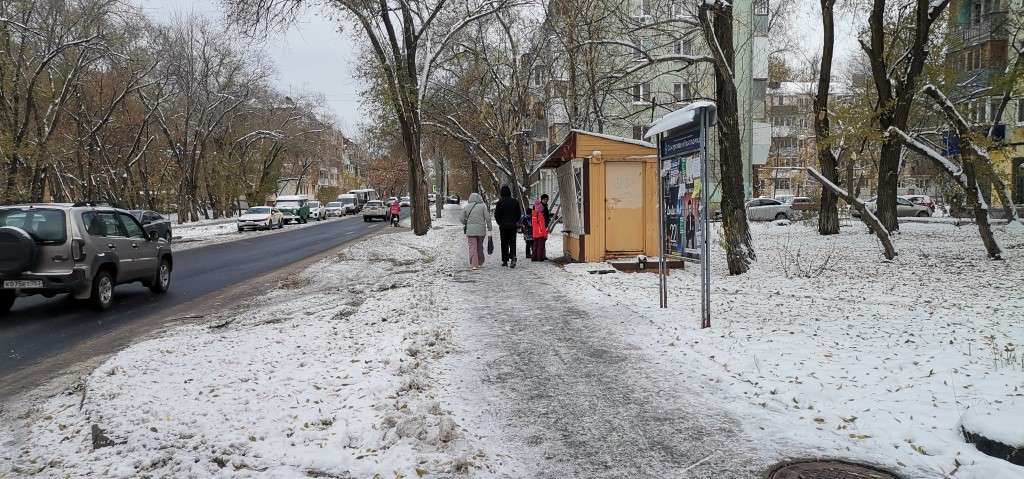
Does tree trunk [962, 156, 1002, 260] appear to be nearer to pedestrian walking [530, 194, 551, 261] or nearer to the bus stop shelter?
the bus stop shelter

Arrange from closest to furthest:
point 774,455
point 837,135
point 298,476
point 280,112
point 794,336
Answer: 1. point 298,476
2. point 774,455
3. point 794,336
4. point 837,135
5. point 280,112

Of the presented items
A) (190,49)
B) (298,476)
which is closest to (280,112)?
(190,49)

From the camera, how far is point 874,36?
15102 mm

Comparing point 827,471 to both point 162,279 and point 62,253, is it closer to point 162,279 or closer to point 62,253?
point 62,253

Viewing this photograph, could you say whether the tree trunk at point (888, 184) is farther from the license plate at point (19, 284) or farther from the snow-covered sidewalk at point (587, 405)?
the license plate at point (19, 284)

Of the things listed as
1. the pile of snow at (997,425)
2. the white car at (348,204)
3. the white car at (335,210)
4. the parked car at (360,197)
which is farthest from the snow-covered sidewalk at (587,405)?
the parked car at (360,197)

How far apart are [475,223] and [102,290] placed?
702cm

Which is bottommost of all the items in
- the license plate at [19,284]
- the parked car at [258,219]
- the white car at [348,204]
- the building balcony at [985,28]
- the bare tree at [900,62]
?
the license plate at [19,284]

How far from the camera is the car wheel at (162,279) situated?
11.8 metres

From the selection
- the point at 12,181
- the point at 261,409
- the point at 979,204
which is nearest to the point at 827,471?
the point at 261,409

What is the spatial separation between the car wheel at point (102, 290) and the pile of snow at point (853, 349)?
23.6 feet

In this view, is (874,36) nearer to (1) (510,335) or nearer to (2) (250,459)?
(1) (510,335)

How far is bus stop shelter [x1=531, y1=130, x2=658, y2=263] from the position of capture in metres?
13.6

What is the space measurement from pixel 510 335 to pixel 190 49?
40601mm
